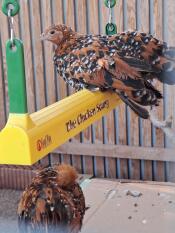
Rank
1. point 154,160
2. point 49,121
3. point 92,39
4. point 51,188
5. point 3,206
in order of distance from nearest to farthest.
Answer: point 49,121
point 51,188
point 92,39
point 3,206
point 154,160

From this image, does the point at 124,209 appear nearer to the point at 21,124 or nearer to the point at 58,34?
the point at 58,34

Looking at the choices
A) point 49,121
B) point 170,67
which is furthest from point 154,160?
point 49,121

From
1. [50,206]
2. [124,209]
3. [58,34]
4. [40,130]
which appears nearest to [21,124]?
[40,130]

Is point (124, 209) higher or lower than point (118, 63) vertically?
lower

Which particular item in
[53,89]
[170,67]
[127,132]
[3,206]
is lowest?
[3,206]

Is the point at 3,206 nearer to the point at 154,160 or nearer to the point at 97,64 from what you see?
the point at 154,160
